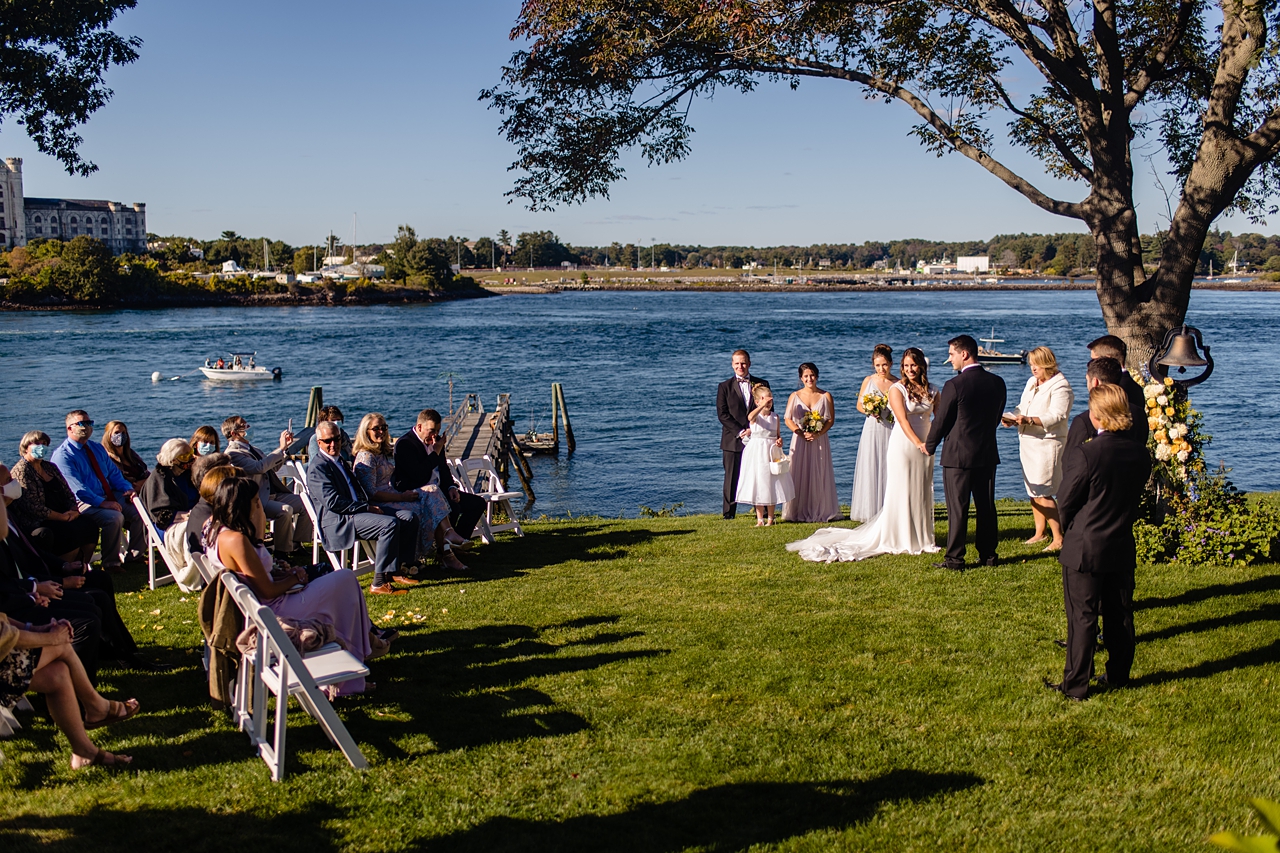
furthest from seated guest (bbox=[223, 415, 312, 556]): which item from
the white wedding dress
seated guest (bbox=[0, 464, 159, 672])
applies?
the white wedding dress

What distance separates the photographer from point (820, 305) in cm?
16350

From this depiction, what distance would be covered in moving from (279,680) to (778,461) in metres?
7.18

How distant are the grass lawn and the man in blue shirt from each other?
1.88m

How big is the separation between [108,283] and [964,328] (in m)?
103

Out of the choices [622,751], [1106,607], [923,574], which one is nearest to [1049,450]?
[923,574]

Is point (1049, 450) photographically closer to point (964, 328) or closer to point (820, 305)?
point (964, 328)

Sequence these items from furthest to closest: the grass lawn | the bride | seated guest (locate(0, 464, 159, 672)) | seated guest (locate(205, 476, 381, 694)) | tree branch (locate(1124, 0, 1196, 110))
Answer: tree branch (locate(1124, 0, 1196, 110)) → the bride → seated guest (locate(0, 464, 159, 672)) → seated guest (locate(205, 476, 381, 694)) → the grass lawn

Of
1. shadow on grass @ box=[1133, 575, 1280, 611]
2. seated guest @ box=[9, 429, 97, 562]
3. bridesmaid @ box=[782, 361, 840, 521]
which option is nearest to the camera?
shadow on grass @ box=[1133, 575, 1280, 611]

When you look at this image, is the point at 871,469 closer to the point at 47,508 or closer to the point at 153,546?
the point at 153,546

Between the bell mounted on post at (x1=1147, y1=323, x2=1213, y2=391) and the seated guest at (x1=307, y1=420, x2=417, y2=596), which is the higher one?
the bell mounted on post at (x1=1147, y1=323, x2=1213, y2=391)

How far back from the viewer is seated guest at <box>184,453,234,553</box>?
5883 mm

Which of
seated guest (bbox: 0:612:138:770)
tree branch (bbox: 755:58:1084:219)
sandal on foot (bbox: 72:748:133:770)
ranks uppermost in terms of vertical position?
tree branch (bbox: 755:58:1084:219)

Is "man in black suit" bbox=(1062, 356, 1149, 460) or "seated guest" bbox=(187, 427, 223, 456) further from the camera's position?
"seated guest" bbox=(187, 427, 223, 456)

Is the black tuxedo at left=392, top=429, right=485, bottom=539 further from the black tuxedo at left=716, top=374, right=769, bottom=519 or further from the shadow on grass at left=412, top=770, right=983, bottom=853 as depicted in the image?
the shadow on grass at left=412, top=770, right=983, bottom=853
